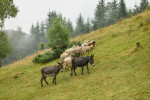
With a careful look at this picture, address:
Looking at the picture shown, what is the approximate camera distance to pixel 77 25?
370 feet

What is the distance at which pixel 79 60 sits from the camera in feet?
46.6

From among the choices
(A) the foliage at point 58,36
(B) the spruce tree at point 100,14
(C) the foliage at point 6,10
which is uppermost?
(B) the spruce tree at point 100,14

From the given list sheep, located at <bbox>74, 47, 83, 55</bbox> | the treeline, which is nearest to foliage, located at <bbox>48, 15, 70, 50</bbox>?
sheep, located at <bbox>74, 47, 83, 55</bbox>

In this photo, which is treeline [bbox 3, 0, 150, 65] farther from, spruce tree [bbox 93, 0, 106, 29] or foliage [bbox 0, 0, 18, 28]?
foliage [bbox 0, 0, 18, 28]

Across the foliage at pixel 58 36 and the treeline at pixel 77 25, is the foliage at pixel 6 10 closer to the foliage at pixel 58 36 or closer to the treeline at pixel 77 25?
the foliage at pixel 58 36

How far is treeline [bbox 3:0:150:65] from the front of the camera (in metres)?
79.4

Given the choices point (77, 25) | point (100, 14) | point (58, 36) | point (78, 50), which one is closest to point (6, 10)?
point (58, 36)

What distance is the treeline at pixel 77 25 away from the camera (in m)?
79.4

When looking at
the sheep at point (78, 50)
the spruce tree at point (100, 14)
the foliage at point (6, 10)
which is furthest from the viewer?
the spruce tree at point (100, 14)

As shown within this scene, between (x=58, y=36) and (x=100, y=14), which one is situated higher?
(x=100, y=14)

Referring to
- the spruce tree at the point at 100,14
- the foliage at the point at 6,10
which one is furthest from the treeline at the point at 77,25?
the foliage at the point at 6,10

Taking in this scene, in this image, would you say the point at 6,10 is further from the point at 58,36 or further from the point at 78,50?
the point at 78,50

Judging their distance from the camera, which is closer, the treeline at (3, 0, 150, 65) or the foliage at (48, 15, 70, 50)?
the foliage at (48, 15, 70, 50)

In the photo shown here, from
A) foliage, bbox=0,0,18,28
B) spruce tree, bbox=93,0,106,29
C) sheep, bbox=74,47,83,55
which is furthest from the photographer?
spruce tree, bbox=93,0,106,29
